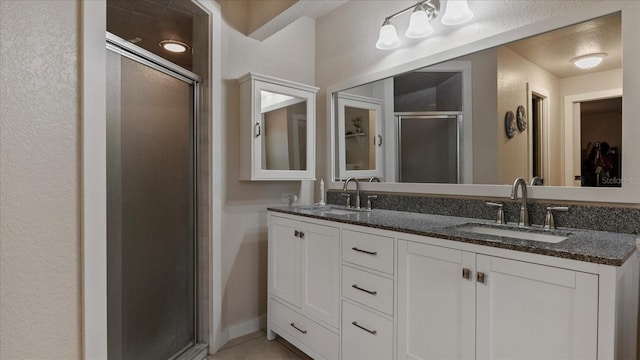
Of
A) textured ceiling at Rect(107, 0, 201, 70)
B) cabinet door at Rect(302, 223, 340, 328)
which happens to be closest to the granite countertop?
cabinet door at Rect(302, 223, 340, 328)

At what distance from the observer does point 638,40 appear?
133 centimetres

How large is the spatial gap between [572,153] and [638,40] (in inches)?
19.5

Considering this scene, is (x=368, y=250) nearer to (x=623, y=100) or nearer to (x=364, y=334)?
(x=364, y=334)

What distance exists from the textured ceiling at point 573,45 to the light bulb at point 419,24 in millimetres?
482

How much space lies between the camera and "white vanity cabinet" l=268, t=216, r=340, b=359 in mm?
1865

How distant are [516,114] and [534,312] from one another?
1.03 meters

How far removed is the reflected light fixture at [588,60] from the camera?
145 cm

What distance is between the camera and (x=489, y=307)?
1.22 m

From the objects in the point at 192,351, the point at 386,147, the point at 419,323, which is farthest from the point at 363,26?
the point at 192,351

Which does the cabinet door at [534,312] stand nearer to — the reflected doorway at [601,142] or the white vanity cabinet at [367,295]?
the white vanity cabinet at [367,295]

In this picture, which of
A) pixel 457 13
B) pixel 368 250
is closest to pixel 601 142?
pixel 457 13

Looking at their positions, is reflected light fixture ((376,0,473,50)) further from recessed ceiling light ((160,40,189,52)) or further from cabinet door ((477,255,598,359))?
recessed ceiling light ((160,40,189,52))

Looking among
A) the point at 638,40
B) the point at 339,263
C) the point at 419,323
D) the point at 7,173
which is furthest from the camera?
the point at 339,263

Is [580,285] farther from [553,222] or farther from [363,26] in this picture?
[363,26]
